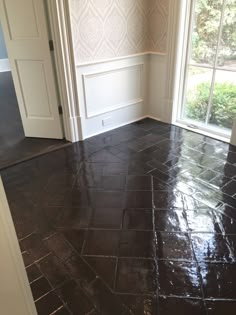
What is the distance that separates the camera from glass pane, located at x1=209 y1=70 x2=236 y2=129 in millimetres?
3053

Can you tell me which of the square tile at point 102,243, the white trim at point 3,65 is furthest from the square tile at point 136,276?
the white trim at point 3,65

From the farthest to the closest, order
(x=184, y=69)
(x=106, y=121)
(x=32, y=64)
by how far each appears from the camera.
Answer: (x=106, y=121) → (x=184, y=69) → (x=32, y=64)

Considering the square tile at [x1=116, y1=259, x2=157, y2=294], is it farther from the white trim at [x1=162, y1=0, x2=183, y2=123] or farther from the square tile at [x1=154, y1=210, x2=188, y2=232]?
the white trim at [x1=162, y1=0, x2=183, y2=123]

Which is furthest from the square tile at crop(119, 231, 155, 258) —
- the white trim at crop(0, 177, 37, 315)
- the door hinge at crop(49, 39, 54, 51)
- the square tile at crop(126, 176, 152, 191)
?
the door hinge at crop(49, 39, 54, 51)

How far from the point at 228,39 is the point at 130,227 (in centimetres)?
229

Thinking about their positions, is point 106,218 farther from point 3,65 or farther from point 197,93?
point 3,65

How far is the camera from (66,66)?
288 cm

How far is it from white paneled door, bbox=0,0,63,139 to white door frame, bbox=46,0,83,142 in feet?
0.30

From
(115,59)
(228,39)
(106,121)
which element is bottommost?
(106,121)

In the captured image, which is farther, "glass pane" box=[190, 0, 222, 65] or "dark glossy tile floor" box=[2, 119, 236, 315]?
"glass pane" box=[190, 0, 222, 65]

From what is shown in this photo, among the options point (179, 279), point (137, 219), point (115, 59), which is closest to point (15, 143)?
point (115, 59)

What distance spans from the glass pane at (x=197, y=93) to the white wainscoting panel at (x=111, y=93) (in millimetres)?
A: 610

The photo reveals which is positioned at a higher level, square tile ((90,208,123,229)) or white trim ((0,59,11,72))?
white trim ((0,59,11,72))

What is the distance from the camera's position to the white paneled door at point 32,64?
2697mm
